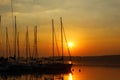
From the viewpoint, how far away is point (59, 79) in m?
59.2

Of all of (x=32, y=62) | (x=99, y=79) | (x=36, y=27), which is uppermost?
(x=36, y=27)

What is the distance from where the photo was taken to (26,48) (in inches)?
3209

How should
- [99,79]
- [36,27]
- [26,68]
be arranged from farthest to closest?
[36,27]
[26,68]
[99,79]

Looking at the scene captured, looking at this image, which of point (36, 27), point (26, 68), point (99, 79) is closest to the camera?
point (99, 79)

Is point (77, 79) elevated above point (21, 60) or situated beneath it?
situated beneath

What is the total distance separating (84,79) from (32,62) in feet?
67.4

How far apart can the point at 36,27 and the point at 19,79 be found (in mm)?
21963

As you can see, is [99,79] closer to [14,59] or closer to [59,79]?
[59,79]

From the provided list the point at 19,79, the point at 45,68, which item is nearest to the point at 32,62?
the point at 45,68

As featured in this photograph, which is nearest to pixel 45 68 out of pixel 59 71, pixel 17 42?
pixel 59 71

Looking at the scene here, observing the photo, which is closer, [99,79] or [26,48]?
[99,79]

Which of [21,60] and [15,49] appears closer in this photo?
[15,49]

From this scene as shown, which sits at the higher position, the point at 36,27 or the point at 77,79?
the point at 36,27

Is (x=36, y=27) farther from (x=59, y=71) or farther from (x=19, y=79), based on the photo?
(x=19, y=79)
